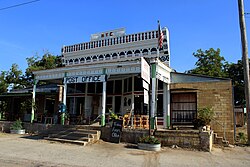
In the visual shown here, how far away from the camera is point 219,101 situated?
13.3 m

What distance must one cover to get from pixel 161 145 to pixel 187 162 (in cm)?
299

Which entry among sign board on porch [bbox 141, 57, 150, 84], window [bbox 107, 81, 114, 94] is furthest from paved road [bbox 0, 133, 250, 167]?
window [bbox 107, 81, 114, 94]

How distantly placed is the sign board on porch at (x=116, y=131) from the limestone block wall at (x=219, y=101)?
4.87m

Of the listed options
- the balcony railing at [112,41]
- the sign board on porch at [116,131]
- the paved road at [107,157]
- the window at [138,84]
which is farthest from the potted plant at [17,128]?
the balcony railing at [112,41]

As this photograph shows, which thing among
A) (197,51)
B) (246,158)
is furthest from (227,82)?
(197,51)

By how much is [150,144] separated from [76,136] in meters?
4.31

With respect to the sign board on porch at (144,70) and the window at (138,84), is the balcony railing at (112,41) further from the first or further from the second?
the sign board on porch at (144,70)

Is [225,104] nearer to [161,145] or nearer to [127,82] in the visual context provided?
[161,145]

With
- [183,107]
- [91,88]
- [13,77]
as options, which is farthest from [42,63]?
[183,107]

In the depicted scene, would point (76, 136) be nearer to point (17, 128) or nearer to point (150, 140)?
point (150, 140)

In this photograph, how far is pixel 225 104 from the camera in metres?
13.2

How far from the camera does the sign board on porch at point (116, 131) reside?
37.8 ft

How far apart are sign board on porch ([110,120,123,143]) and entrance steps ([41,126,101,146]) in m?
0.84

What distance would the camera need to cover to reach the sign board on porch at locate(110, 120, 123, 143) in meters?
11.5
